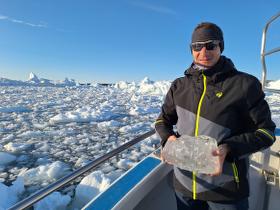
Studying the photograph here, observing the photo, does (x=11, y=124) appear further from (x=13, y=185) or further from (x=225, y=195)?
(x=225, y=195)

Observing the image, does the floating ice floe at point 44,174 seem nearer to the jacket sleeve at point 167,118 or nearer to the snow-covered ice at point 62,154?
the snow-covered ice at point 62,154

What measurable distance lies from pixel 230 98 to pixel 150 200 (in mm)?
905

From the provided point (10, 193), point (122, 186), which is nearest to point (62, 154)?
point (10, 193)

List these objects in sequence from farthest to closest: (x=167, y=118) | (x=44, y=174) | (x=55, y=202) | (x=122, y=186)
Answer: (x=44, y=174) → (x=55, y=202) → (x=122, y=186) → (x=167, y=118)

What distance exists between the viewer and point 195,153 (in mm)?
976

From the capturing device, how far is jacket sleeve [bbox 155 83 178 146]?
3.92 feet

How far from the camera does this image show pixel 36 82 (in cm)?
6234

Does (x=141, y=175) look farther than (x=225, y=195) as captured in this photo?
Yes

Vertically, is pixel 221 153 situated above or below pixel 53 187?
above

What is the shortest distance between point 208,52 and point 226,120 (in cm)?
28

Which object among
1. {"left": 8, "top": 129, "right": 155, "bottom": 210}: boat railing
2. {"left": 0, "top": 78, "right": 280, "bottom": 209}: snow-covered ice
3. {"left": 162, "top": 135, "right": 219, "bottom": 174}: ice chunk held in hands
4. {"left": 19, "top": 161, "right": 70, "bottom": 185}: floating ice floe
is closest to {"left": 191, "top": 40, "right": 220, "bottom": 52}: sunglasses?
{"left": 162, "top": 135, "right": 219, "bottom": 174}: ice chunk held in hands

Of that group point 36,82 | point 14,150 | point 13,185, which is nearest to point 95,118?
point 14,150

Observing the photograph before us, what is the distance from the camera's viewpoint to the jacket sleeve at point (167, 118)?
1193 millimetres

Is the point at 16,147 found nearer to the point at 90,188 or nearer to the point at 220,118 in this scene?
the point at 90,188
